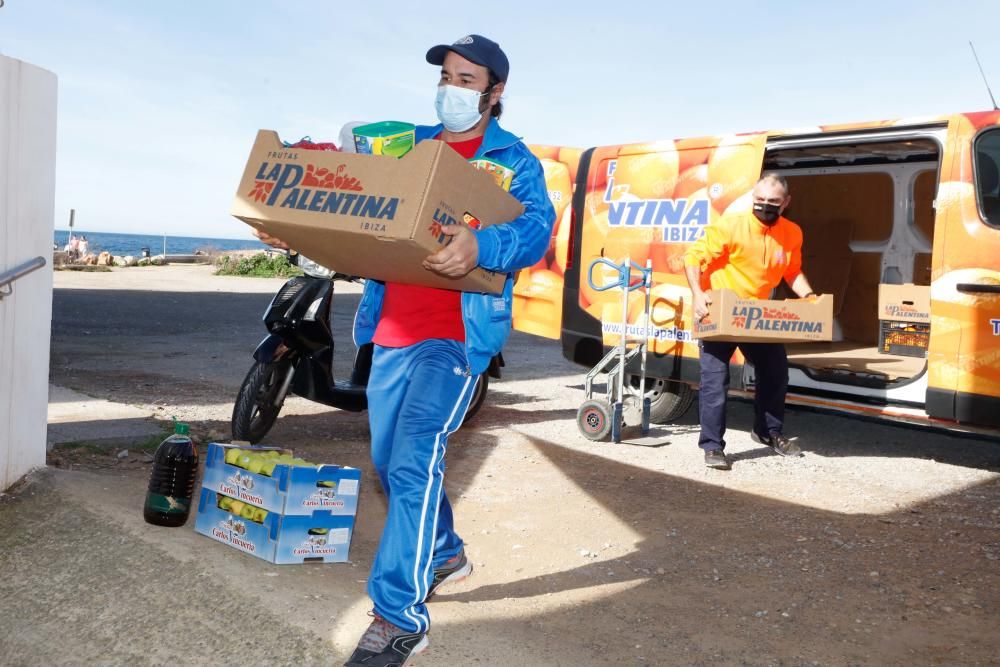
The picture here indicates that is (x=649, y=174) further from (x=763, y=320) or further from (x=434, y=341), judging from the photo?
(x=434, y=341)

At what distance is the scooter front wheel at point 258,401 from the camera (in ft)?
20.0

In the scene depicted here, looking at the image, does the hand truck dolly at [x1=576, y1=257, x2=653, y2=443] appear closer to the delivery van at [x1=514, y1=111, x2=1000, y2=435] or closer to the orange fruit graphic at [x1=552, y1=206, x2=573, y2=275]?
the delivery van at [x1=514, y1=111, x2=1000, y2=435]

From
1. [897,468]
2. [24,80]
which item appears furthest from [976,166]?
[24,80]

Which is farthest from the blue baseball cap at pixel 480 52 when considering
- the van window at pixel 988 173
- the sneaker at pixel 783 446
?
the sneaker at pixel 783 446

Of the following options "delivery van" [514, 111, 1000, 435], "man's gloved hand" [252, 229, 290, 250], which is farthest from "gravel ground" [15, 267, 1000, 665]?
"man's gloved hand" [252, 229, 290, 250]

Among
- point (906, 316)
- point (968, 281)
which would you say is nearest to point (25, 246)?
point (968, 281)

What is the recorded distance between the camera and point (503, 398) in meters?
9.19

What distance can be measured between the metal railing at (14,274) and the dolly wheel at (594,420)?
4.15 m

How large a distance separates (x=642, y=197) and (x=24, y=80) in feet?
15.5

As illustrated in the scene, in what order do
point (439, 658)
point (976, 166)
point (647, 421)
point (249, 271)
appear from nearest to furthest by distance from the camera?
1. point (439, 658)
2. point (976, 166)
3. point (647, 421)
4. point (249, 271)

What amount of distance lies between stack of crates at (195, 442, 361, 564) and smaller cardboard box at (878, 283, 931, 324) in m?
5.83

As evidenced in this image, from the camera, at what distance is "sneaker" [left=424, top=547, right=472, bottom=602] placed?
4012mm

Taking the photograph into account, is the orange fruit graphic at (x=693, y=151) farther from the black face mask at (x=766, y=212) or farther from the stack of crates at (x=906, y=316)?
the stack of crates at (x=906, y=316)

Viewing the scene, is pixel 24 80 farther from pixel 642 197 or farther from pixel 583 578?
pixel 642 197
